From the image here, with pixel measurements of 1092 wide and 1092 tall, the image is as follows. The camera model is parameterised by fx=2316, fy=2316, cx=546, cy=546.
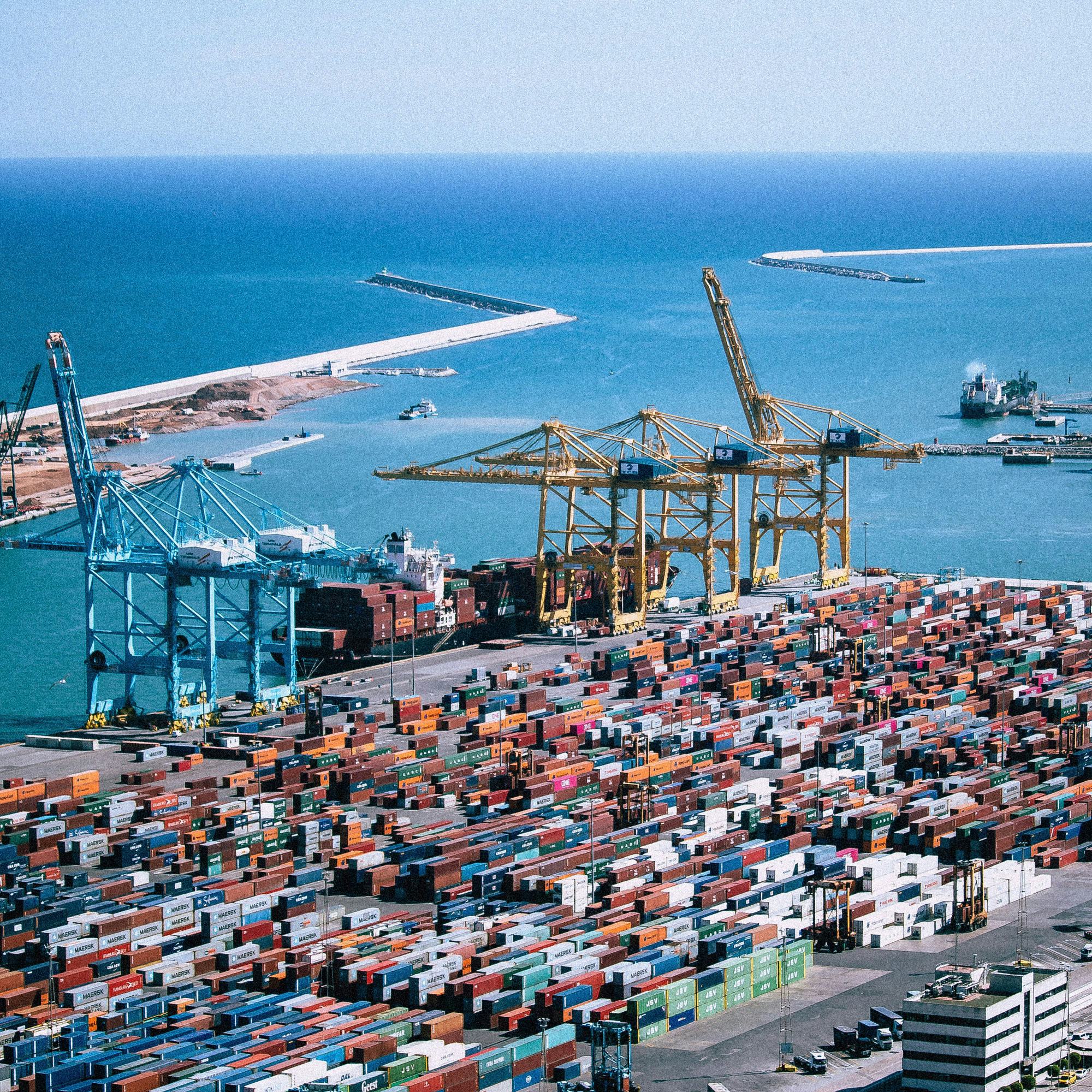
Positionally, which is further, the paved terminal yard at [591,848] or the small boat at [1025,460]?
the small boat at [1025,460]

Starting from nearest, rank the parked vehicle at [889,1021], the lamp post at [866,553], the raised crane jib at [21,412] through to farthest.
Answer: the parked vehicle at [889,1021]
the lamp post at [866,553]
the raised crane jib at [21,412]

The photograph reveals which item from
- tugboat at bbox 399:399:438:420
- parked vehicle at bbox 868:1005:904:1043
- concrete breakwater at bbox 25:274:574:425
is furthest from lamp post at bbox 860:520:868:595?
concrete breakwater at bbox 25:274:574:425

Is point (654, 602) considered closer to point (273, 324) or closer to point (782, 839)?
point (782, 839)

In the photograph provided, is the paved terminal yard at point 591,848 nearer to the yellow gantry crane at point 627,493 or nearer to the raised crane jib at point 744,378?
the yellow gantry crane at point 627,493

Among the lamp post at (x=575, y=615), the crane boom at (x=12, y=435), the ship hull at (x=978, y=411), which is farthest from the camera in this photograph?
the ship hull at (x=978, y=411)

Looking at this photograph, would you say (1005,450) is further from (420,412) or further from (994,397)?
(420,412)

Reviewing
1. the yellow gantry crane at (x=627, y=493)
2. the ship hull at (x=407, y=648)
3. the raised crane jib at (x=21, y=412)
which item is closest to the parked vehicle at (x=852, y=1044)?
the ship hull at (x=407, y=648)

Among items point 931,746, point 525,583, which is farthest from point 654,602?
point 931,746
